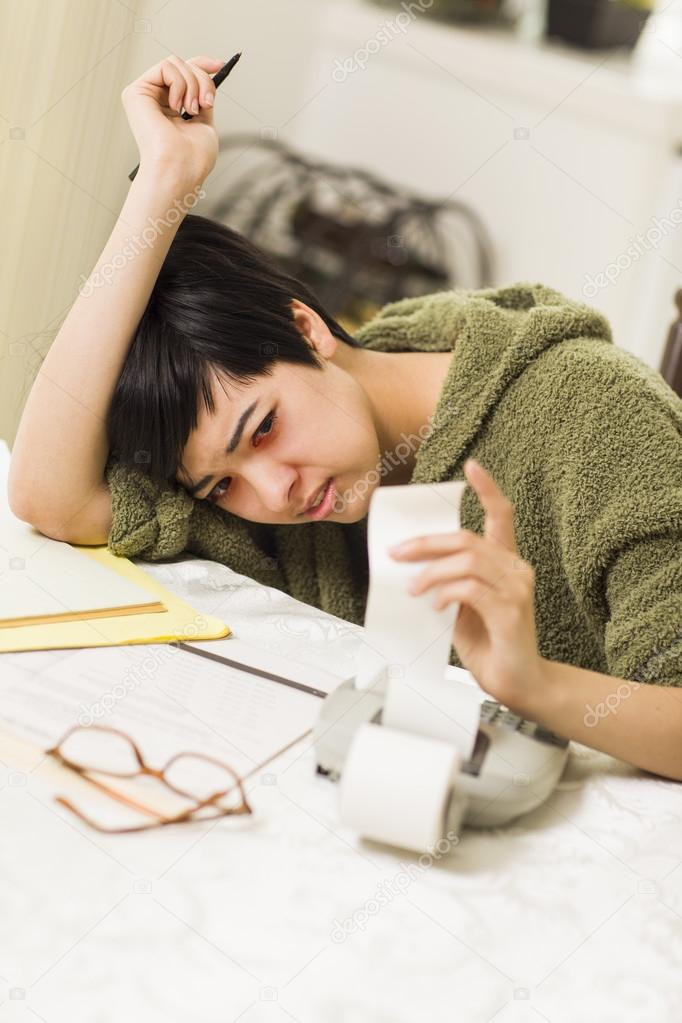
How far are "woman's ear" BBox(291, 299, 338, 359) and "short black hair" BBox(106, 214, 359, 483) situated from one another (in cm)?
1

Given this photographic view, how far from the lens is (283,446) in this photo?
3.33 feet

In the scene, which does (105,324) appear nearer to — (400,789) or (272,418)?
(272,418)

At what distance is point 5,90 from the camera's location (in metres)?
1.58

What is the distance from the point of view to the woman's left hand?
63 centimetres

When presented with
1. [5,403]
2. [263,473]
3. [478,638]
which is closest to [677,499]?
[478,638]

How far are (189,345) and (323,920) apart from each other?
62 cm

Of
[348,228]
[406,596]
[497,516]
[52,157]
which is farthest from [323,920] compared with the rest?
[348,228]

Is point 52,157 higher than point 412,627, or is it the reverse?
point 412,627

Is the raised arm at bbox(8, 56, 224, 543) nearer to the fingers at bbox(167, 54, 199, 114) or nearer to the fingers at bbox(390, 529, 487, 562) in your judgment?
the fingers at bbox(167, 54, 199, 114)

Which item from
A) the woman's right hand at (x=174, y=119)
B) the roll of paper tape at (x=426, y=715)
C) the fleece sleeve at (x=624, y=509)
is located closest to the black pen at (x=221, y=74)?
the woman's right hand at (x=174, y=119)

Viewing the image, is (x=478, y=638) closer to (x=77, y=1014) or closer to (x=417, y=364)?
(x=77, y=1014)

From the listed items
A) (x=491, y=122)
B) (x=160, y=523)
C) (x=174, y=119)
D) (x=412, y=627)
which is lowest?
(x=160, y=523)

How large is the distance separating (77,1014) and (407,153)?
2.99 meters

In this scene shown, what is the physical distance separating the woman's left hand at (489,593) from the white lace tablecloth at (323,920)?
90 millimetres
